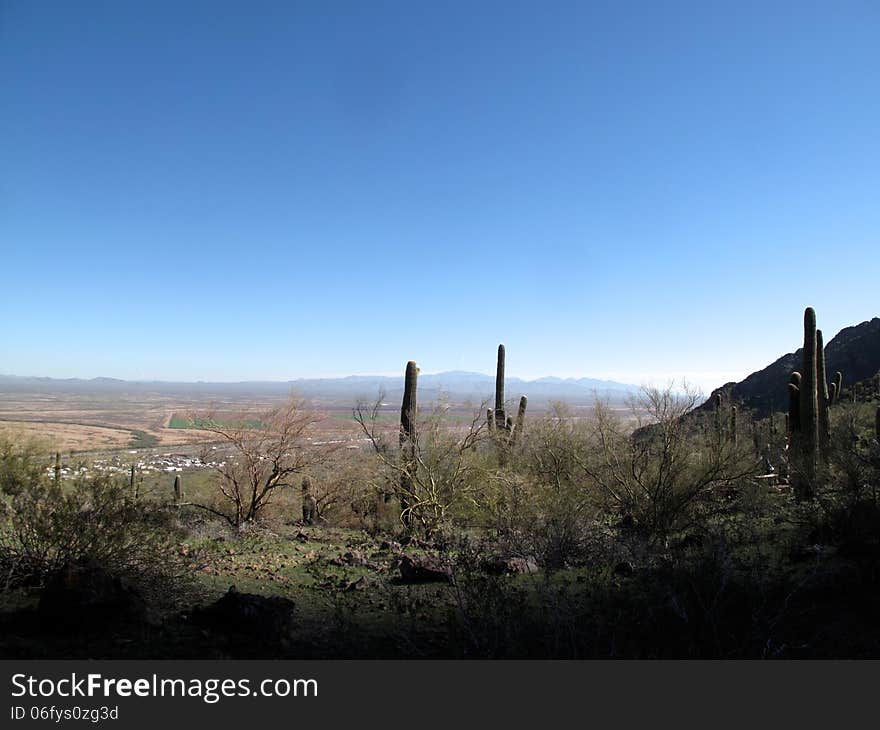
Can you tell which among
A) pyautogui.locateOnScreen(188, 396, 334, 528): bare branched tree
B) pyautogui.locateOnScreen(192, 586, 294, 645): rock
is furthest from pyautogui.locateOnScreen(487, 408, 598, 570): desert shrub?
pyautogui.locateOnScreen(188, 396, 334, 528): bare branched tree

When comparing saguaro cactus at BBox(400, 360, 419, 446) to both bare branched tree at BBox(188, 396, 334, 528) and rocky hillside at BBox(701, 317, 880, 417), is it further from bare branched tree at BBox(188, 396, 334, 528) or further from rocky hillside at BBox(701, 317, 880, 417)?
rocky hillside at BBox(701, 317, 880, 417)

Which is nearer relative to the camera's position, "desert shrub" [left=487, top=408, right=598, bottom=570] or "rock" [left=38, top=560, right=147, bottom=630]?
"rock" [left=38, top=560, right=147, bottom=630]

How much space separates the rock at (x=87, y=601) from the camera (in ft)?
17.4

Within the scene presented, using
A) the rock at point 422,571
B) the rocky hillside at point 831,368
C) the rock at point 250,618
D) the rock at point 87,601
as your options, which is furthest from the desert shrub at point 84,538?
the rocky hillside at point 831,368

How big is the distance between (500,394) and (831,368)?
4163 cm

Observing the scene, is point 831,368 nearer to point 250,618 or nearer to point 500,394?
point 500,394

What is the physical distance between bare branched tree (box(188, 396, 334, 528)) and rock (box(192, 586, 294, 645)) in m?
13.5

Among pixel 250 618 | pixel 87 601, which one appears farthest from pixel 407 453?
pixel 87 601

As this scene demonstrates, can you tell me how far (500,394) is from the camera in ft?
74.9

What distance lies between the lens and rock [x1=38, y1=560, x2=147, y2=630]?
5.31 meters

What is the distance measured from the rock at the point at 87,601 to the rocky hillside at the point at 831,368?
4233cm

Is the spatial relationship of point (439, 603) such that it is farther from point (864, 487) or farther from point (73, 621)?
point (864, 487)
